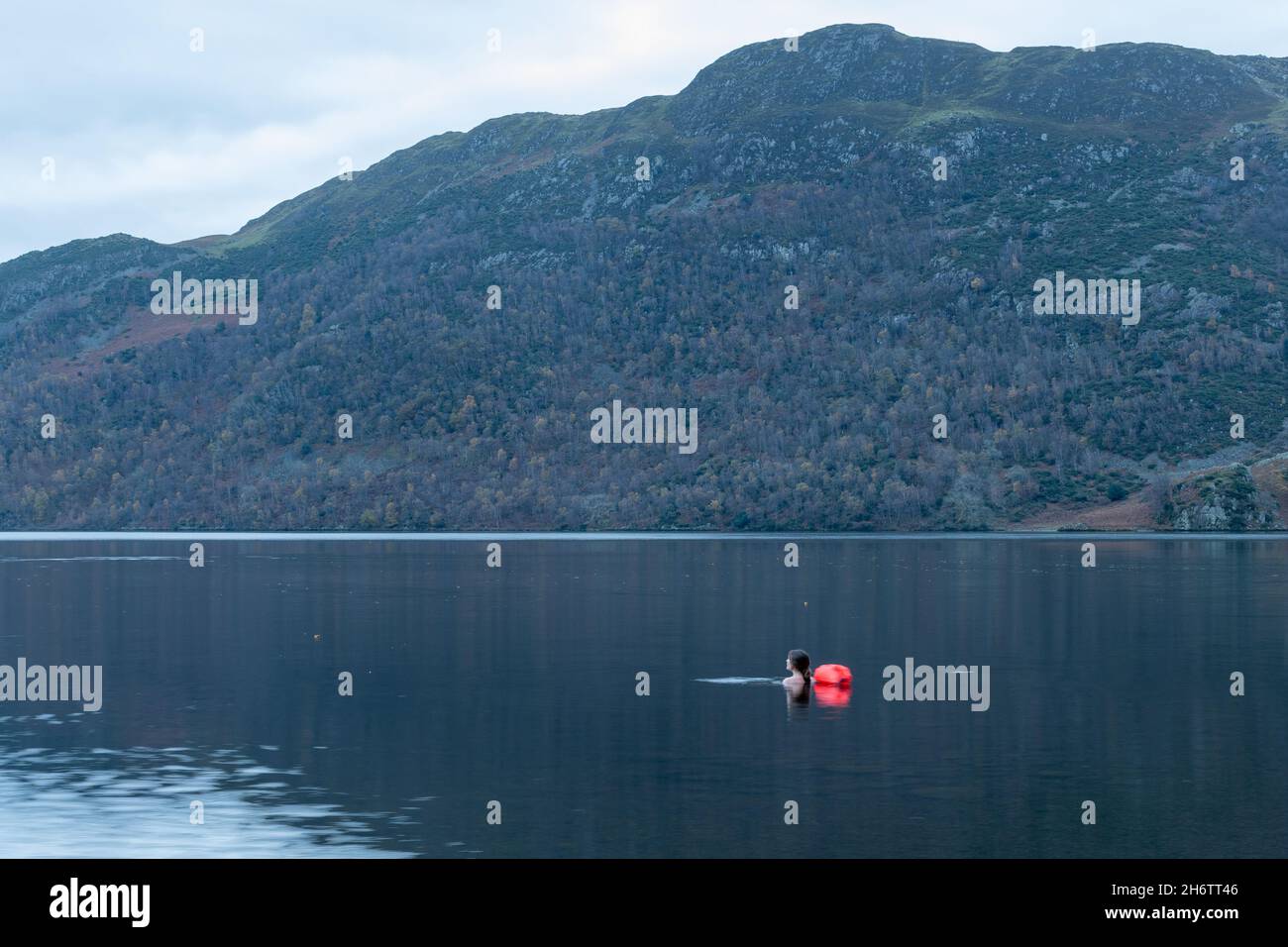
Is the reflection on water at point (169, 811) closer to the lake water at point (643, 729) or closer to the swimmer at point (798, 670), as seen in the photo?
the lake water at point (643, 729)

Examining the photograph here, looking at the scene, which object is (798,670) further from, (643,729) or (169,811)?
(169,811)

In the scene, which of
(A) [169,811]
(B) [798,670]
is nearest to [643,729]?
(B) [798,670]

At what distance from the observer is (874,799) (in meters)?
29.1

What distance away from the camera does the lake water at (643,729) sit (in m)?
26.7

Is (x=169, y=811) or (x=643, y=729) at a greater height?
(x=169, y=811)

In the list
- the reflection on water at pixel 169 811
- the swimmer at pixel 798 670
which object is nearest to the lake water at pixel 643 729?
the reflection on water at pixel 169 811

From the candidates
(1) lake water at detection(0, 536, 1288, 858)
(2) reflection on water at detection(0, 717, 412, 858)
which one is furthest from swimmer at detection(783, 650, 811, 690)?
(2) reflection on water at detection(0, 717, 412, 858)

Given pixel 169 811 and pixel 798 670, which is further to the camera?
pixel 798 670

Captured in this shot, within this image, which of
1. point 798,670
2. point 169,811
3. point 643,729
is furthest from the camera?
point 798,670

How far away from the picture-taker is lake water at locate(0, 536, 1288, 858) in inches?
1051

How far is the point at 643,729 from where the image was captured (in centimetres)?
3747

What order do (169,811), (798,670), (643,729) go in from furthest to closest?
1. (798,670)
2. (643,729)
3. (169,811)
